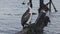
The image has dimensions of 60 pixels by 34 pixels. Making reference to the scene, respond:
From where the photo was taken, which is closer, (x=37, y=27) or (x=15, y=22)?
(x=37, y=27)

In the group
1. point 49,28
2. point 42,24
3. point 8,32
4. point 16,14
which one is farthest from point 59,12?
point 42,24

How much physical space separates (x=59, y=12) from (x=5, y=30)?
257 inches

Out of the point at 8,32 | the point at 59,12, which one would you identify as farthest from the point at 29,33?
the point at 59,12

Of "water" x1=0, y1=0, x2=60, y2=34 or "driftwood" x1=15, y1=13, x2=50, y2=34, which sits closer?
"driftwood" x1=15, y1=13, x2=50, y2=34

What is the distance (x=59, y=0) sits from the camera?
1097 inches

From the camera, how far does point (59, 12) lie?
69.8ft

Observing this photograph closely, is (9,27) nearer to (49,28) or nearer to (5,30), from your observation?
(5,30)

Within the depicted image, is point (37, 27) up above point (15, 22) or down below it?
above

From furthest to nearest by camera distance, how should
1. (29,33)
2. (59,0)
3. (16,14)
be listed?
(59,0)
(16,14)
(29,33)

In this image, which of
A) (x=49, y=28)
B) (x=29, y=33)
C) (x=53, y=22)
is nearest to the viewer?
(x=29, y=33)

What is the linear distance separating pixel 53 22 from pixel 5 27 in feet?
9.85

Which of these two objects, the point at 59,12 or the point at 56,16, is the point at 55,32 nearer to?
the point at 56,16

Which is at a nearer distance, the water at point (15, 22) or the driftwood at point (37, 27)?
the driftwood at point (37, 27)

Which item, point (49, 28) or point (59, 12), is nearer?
point (49, 28)
